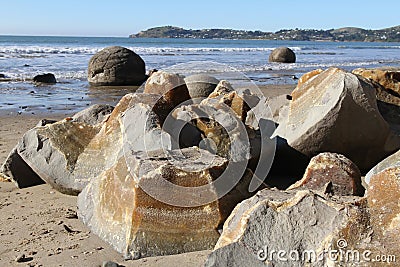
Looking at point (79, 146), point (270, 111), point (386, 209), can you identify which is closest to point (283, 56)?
point (270, 111)

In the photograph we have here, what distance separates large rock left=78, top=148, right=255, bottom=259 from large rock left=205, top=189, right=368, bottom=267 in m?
0.71

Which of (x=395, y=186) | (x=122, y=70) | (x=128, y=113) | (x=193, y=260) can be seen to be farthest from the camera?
(x=122, y=70)

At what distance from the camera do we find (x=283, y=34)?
130000 mm

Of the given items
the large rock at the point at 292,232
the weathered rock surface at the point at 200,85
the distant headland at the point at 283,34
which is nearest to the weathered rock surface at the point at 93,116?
the weathered rock surface at the point at 200,85

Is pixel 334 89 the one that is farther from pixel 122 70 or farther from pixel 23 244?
pixel 122 70

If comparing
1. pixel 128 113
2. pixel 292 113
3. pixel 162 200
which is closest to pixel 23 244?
pixel 162 200

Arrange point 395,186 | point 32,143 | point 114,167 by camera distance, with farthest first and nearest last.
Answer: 1. point 32,143
2. point 114,167
3. point 395,186

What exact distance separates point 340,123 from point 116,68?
1268 cm

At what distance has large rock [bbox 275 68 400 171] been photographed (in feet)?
15.4

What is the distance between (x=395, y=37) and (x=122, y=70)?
413ft

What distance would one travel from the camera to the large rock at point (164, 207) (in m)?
3.38

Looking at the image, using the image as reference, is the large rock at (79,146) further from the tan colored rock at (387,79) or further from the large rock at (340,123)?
the tan colored rock at (387,79)

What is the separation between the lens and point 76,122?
5.14 meters

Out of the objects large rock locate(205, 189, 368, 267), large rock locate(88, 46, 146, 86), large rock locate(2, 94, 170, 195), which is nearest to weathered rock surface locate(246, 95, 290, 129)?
large rock locate(2, 94, 170, 195)
